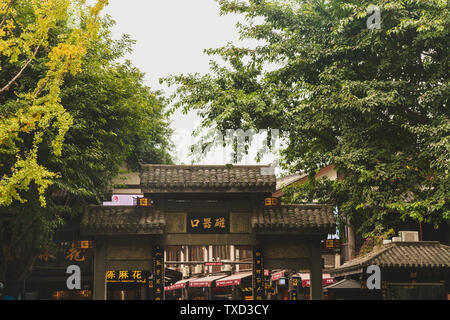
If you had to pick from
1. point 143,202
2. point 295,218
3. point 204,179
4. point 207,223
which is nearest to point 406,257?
point 295,218

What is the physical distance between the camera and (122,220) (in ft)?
48.0

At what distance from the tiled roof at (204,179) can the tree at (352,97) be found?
1.47m

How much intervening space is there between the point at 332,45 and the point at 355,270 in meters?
8.15

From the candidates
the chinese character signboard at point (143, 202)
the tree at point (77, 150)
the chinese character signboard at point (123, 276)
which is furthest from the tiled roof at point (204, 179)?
the chinese character signboard at point (123, 276)

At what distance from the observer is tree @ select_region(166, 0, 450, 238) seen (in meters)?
13.6

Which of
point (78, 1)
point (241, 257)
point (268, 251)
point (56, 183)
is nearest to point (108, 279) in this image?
point (56, 183)

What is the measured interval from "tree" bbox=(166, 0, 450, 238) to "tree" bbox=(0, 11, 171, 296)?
2046 mm

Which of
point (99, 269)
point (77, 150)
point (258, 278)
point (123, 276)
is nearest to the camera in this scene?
point (77, 150)

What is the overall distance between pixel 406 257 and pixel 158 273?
357 inches

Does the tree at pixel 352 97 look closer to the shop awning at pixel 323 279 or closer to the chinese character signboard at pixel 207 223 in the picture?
the chinese character signboard at pixel 207 223

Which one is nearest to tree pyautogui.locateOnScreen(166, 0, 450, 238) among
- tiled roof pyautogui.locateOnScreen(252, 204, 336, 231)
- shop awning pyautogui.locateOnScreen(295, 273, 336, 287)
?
tiled roof pyautogui.locateOnScreen(252, 204, 336, 231)

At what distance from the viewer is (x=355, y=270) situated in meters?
18.8

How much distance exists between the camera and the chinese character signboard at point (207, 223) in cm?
1497

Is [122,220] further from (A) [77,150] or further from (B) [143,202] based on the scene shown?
(A) [77,150]
